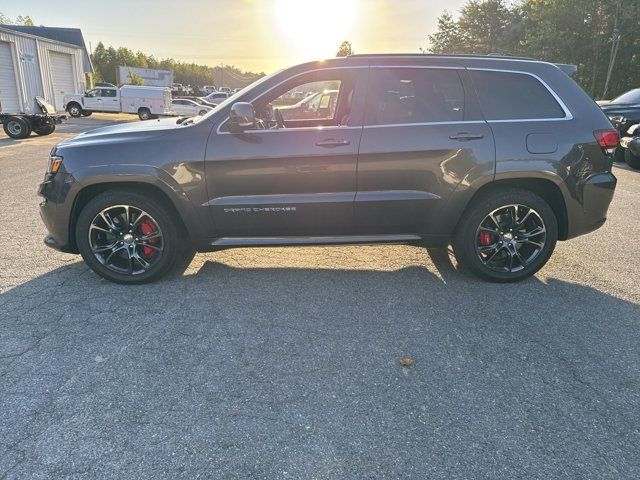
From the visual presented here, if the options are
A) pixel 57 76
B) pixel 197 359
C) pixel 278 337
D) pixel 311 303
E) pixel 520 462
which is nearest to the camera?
pixel 520 462

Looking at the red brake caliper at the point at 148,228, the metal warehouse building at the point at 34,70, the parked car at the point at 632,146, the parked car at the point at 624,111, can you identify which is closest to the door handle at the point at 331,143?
the red brake caliper at the point at 148,228

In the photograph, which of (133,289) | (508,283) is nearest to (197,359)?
(133,289)

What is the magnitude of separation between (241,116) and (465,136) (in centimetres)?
184

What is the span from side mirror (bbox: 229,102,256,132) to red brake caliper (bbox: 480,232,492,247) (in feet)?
7.25

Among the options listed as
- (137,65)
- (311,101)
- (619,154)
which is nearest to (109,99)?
(619,154)

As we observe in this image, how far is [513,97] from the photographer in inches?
156

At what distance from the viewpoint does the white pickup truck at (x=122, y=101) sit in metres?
27.6

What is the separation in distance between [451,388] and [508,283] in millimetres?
1813

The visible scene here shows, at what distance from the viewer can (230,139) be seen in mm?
3766

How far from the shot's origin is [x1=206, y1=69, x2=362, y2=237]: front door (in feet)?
12.3

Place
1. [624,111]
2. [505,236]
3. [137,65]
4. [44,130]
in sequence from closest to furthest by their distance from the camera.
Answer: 1. [505,236]
2. [624,111]
3. [44,130]
4. [137,65]

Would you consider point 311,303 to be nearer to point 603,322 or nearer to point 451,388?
point 451,388

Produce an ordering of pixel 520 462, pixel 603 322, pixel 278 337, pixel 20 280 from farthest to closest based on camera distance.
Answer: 1. pixel 20 280
2. pixel 603 322
3. pixel 278 337
4. pixel 520 462

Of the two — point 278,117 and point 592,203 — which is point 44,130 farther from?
point 592,203
